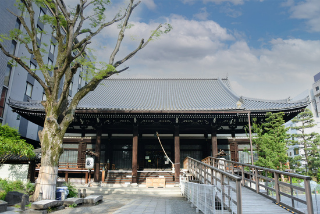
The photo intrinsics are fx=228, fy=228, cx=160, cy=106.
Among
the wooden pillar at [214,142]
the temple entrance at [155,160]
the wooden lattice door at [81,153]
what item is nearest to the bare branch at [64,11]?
the wooden lattice door at [81,153]

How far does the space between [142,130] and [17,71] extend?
13.3 m

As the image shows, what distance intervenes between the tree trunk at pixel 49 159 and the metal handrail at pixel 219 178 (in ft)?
19.1

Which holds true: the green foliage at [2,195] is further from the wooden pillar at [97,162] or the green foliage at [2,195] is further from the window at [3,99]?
the window at [3,99]

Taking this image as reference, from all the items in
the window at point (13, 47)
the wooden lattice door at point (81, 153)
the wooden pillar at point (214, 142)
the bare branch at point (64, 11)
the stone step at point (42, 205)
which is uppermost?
the window at point (13, 47)

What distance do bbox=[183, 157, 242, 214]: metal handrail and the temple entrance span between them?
192 inches

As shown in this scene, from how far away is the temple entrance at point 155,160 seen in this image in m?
17.5

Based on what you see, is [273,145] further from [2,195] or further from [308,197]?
[2,195]

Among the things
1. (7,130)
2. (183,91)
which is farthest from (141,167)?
(7,130)

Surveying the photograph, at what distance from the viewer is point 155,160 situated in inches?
692

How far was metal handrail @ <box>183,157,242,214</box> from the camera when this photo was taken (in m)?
5.50

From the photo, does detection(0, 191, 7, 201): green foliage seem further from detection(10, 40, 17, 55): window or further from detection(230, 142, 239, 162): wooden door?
detection(10, 40, 17, 55): window

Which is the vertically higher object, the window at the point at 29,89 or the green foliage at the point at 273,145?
the window at the point at 29,89

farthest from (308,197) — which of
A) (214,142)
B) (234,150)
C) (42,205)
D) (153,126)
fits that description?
(153,126)

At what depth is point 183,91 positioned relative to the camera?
20750 mm
